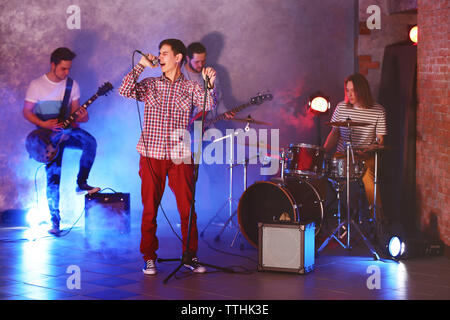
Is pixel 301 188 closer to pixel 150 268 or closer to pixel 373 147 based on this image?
pixel 373 147

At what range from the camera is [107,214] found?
666 centimetres

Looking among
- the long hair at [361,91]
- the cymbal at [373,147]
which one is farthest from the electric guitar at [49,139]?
the cymbal at [373,147]

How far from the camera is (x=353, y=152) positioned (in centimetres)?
637

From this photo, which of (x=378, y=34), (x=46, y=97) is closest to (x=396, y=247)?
(x=378, y=34)

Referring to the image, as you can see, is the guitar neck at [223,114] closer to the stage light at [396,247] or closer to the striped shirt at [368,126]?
the striped shirt at [368,126]

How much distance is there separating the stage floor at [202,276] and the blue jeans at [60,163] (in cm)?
80

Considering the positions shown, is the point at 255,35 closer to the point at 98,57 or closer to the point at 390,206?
the point at 98,57

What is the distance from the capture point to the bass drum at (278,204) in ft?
20.0

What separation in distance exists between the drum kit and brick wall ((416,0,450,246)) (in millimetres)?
680

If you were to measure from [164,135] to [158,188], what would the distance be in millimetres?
420

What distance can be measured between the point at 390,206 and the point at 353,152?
6.41ft

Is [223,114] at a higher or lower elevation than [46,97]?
lower
